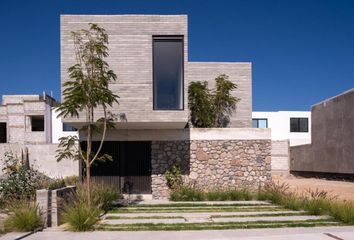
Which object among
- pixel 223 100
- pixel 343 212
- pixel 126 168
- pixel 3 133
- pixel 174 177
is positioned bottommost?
pixel 343 212

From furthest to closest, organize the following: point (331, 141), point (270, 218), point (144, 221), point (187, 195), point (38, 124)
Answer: point (38, 124) → point (331, 141) → point (187, 195) → point (270, 218) → point (144, 221)

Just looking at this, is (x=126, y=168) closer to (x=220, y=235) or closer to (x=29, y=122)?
(x=220, y=235)

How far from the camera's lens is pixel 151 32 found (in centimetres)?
1550

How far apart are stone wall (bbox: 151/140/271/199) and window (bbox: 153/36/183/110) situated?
9.72 feet

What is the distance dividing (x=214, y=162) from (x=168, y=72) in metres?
4.90

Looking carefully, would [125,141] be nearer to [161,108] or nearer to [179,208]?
[161,108]

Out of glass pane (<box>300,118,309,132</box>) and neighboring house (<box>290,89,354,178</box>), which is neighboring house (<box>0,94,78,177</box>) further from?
glass pane (<box>300,118,309,132</box>)

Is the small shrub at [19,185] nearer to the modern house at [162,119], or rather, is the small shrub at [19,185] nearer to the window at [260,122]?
the modern house at [162,119]

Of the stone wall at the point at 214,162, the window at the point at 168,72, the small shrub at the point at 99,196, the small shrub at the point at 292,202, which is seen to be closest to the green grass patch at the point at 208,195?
the stone wall at the point at 214,162

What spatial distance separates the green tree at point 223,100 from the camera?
2055 centimetres

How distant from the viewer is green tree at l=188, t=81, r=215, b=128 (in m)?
19.8

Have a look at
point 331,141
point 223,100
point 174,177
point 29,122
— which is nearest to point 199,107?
point 223,100

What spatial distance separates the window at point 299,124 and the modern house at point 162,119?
1246 inches

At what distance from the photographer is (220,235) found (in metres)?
9.74
